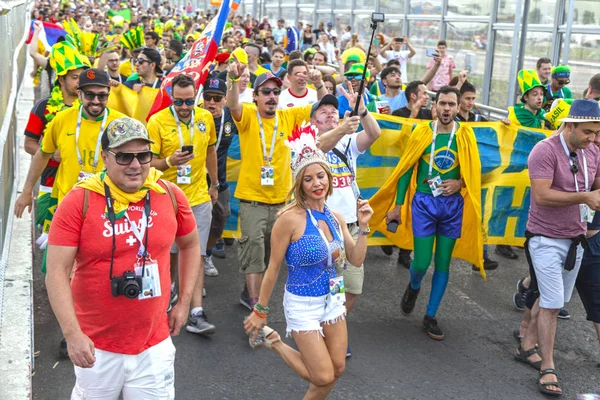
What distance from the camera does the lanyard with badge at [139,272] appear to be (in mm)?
3900

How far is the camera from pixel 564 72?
35.2ft

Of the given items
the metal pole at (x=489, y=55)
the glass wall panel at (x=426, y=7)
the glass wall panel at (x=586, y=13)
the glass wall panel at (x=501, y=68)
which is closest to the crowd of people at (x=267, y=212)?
the glass wall panel at (x=586, y=13)

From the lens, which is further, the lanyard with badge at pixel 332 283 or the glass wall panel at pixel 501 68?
the glass wall panel at pixel 501 68

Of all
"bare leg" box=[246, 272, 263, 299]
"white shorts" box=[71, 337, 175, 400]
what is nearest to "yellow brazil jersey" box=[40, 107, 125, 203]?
"bare leg" box=[246, 272, 263, 299]

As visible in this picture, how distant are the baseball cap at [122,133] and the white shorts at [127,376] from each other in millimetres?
1031

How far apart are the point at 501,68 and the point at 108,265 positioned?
1443 cm

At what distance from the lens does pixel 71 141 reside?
6.07 meters

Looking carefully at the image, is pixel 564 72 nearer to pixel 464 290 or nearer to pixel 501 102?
pixel 464 290

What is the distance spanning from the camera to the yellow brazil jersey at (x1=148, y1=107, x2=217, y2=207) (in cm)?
664

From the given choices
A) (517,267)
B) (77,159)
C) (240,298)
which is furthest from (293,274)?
(517,267)

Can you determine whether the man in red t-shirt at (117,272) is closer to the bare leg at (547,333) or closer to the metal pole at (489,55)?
the bare leg at (547,333)

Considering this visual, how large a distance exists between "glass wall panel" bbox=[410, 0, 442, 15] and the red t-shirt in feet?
58.2

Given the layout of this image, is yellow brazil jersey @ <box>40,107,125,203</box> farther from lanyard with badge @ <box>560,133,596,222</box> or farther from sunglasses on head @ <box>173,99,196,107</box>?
lanyard with badge @ <box>560,133,596,222</box>

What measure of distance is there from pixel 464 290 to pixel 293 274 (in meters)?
3.70
